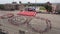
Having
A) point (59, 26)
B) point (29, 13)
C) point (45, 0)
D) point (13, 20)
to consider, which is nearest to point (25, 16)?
point (29, 13)

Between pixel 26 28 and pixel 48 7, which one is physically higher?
pixel 48 7

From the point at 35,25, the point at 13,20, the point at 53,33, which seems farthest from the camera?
the point at 13,20

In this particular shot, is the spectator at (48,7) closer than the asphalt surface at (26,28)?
No

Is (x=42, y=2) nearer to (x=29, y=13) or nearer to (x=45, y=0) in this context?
(x=45, y=0)

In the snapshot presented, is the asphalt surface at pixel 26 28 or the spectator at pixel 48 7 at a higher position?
the spectator at pixel 48 7

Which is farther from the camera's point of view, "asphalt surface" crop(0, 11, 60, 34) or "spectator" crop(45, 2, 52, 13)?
"spectator" crop(45, 2, 52, 13)

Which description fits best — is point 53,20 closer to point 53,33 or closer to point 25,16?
point 53,33

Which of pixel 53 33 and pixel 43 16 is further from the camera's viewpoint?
pixel 43 16

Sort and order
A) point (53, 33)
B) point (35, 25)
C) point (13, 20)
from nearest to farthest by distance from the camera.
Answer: point (53, 33) → point (35, 25) → point (13, 20)

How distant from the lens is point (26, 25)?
1.97 m

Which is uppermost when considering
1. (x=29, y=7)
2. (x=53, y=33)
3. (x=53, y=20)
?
(x=29, y=7)

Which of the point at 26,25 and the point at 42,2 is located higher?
the point at 42,2

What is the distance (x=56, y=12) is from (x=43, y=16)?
17 centimetres

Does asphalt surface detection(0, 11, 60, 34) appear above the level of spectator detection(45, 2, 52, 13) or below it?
below
